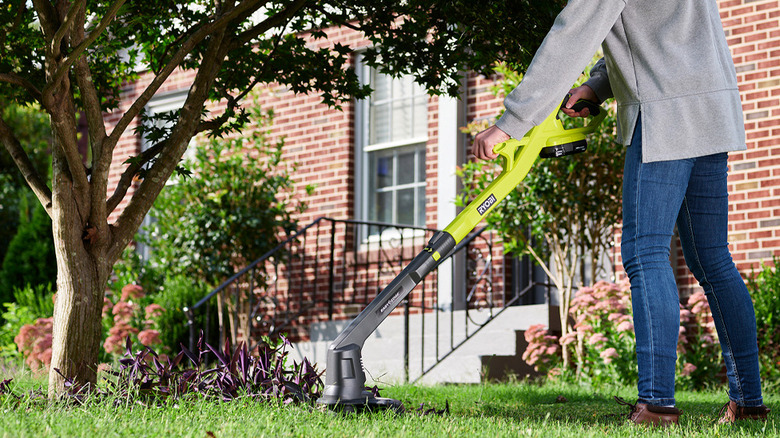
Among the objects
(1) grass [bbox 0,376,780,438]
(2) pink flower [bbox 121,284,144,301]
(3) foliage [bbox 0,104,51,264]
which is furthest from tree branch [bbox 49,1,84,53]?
(3) foliage [bbox 0,104,51,264]

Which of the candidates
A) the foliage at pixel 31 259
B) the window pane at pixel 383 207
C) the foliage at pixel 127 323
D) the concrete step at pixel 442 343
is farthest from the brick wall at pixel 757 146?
the foliage at pixel 31 259

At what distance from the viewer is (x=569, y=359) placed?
7.00 meters

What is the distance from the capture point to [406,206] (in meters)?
9.51

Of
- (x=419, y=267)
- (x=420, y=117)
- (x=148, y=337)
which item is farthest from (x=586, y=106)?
(x=420, y=117)

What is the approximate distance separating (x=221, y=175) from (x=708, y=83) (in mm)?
6767

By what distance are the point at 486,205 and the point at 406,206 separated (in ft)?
21.3

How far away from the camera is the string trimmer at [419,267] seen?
2.88 metres

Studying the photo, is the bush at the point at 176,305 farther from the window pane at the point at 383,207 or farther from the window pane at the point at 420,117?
the window pane at the point at 420,117

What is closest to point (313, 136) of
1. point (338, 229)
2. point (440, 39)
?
point (338, 229)

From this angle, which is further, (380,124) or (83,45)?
(380,124)

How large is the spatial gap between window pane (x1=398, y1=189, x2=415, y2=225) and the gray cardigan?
6.40m

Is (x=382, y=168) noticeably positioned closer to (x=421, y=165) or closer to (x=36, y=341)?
A: (x=421, y=165)

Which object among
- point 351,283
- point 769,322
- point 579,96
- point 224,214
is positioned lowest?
point 769,322

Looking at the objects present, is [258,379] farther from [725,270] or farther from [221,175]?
[221,175]
